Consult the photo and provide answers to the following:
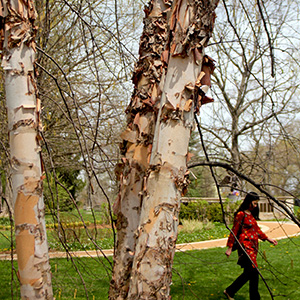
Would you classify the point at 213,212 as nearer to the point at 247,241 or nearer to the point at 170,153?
the point at 247,241

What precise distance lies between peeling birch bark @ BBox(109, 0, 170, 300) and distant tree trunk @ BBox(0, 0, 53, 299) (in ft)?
1.19

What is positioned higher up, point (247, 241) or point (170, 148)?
point (170, 148)

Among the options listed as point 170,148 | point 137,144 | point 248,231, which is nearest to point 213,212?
point 248,231

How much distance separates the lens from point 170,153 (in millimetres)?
1485

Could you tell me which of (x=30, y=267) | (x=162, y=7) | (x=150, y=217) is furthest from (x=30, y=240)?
(x=162, y=7)

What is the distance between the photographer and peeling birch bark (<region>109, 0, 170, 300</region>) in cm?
174

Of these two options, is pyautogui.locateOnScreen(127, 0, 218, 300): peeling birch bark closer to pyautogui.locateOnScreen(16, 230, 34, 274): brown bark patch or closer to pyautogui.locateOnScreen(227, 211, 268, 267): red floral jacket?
pyautogui.locateOnScreen(16, 230, 34, 274): brown bark patch

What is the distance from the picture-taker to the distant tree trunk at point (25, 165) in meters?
1.49

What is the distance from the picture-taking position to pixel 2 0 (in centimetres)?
160

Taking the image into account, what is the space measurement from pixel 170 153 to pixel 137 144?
1.30ft

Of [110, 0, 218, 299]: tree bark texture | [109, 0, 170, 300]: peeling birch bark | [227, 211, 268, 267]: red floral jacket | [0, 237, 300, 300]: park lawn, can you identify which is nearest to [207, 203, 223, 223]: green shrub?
[0, 237, 300, 300]: park lawn

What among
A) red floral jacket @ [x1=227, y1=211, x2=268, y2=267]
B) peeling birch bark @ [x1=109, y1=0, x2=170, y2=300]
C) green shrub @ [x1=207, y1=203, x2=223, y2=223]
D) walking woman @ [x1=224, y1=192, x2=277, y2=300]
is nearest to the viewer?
peeling birch bark @ [x1=109, y1=0, x2=170, y2=300]

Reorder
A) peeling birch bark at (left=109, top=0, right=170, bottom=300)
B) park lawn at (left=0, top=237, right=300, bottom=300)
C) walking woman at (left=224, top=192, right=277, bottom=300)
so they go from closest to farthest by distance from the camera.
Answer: peeling birch bark at (left=109, top=0, right=170, bottom=300) < walking woman at (left=224, top=192, right=277, bottom=300) < park lawn at (left=0, top=237, right=300, bottom=300)

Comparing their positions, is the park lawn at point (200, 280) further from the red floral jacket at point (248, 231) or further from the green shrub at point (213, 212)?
the green shrub at point (213, 212)
